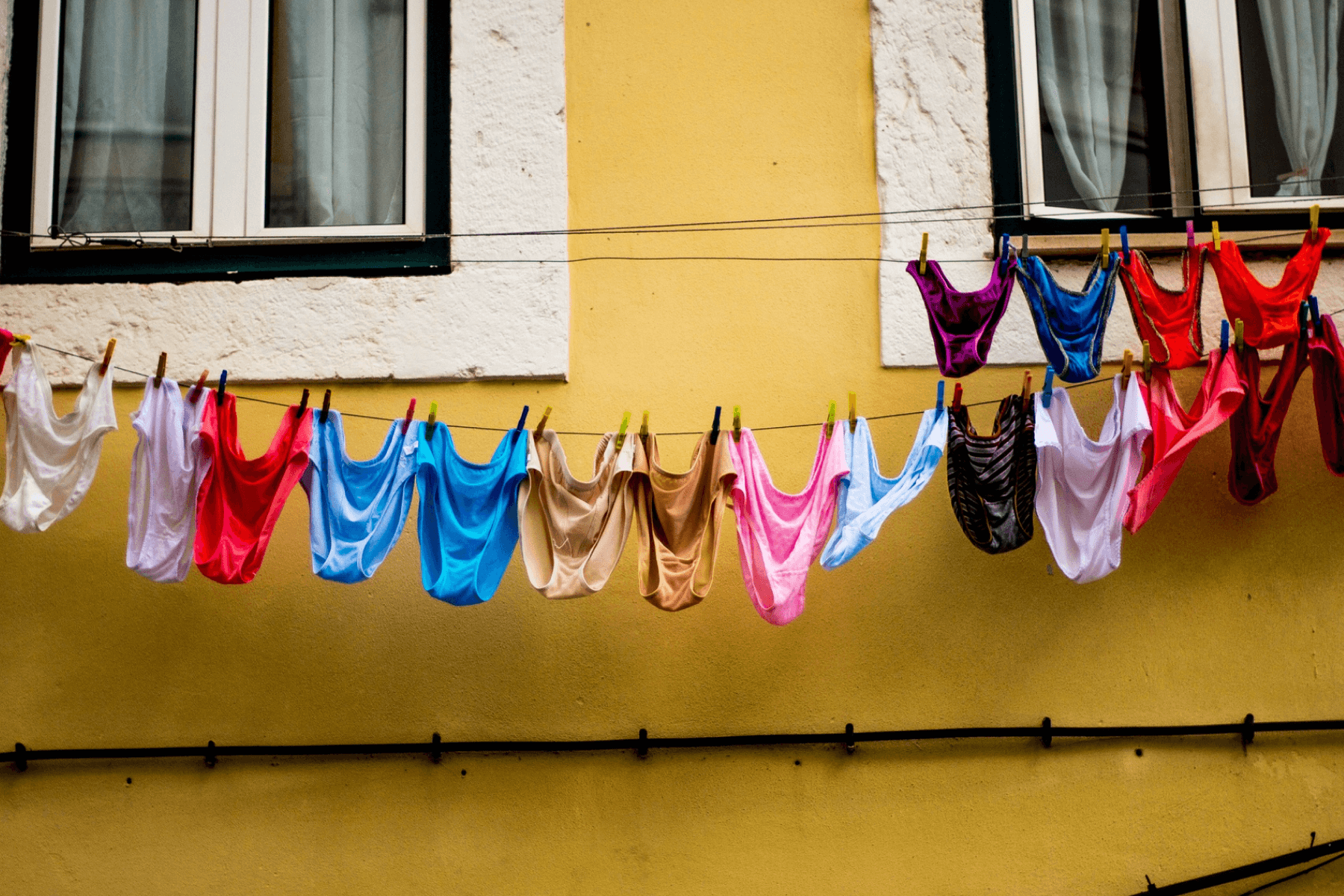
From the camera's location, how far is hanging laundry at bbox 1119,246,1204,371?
3684mm

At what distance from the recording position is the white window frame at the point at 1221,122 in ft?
14.1

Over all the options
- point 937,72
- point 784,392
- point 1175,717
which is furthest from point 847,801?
point 937,72

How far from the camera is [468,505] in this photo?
143 inches

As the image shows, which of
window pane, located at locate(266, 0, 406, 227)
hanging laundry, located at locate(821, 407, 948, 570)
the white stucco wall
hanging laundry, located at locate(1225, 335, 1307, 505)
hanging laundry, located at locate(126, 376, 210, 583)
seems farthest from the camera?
window pane, located at locate(266, 0, 406, 227)

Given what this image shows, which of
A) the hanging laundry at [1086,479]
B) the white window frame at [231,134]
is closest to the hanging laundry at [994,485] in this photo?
the hanging laundry at [1086,479]

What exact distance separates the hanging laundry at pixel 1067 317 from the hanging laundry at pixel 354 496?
1.98m

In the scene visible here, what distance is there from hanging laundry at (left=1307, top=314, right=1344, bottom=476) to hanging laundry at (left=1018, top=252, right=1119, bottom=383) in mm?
681

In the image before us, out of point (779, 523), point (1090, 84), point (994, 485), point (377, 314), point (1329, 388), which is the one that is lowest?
point (779, 523)

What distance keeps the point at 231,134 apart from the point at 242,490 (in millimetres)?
1477

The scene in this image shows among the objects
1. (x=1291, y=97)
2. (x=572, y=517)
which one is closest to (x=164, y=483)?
(x=572, y=517)

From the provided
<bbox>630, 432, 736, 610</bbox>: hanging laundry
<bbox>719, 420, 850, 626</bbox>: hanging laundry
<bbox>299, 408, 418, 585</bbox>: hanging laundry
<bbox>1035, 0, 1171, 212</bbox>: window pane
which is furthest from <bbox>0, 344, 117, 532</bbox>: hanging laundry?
<bbox>1035, 0, 1171, 212</bbox>: window pane

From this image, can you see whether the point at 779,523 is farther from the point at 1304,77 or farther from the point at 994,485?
the point at 1304,77

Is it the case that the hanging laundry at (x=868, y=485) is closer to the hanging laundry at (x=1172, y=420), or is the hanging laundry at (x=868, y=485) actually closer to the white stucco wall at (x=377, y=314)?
the hanging laundry at (x=1172, y=420)

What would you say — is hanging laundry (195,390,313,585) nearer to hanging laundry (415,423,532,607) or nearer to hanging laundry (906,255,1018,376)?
hanging laundry (415,423,532,607)
